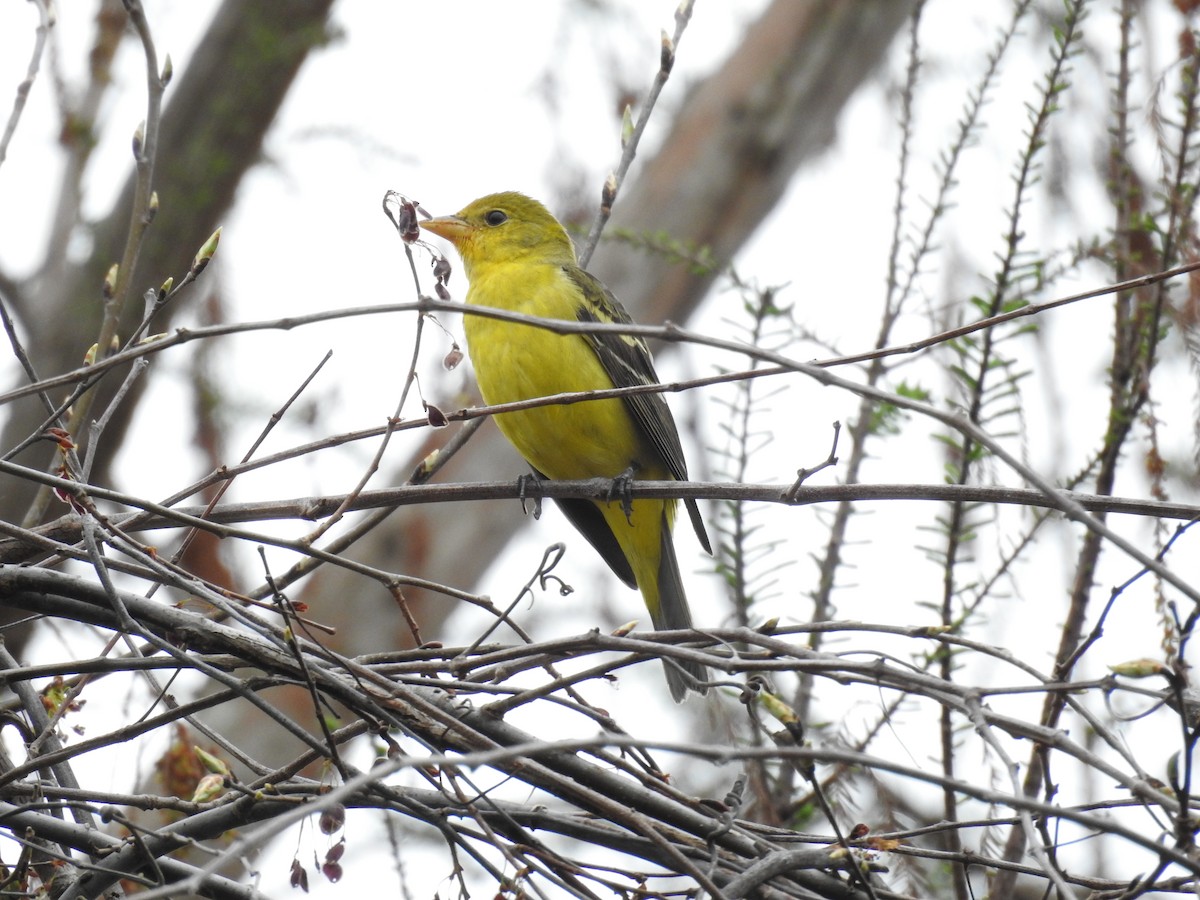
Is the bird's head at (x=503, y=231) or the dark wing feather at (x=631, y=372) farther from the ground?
the bird's head at (x=503, y=231)

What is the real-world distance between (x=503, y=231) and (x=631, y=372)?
3.33ft

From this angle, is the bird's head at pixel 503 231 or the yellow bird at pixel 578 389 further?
the bird's head at pixel 503 231

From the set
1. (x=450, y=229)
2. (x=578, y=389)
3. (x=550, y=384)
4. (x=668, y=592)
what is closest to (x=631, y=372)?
(x=578, y=389)

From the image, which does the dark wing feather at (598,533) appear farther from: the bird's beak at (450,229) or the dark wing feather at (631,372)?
the bird's beak at (450,229)

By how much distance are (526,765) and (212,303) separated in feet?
12.6

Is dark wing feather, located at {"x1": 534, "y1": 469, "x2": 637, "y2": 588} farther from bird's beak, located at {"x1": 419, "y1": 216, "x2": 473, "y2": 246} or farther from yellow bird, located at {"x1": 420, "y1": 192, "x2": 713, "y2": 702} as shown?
bird's beak, located at {"x1": 419, "y1": 216, "x2": 473, "y2": 246}

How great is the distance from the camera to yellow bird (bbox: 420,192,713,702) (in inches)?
175

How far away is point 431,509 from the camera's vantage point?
6727 mm

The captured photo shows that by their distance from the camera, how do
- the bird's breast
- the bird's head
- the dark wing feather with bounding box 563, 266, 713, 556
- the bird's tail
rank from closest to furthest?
the bird's breast
the dark wing feather with bounding box 563, 266, 713, 556
the bird's tail
the bird's head

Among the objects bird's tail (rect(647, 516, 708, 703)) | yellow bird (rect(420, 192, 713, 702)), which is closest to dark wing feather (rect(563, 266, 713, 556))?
yellow bird (rect(420, 192, 713, 702))

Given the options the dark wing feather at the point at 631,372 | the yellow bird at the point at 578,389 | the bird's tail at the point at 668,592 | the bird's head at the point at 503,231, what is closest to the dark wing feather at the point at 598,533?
the yellow bird at the point at 578,389

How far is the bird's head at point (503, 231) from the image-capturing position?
5426 millimetres

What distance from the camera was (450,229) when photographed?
18.0 feet

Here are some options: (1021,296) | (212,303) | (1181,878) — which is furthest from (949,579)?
(212,303)
